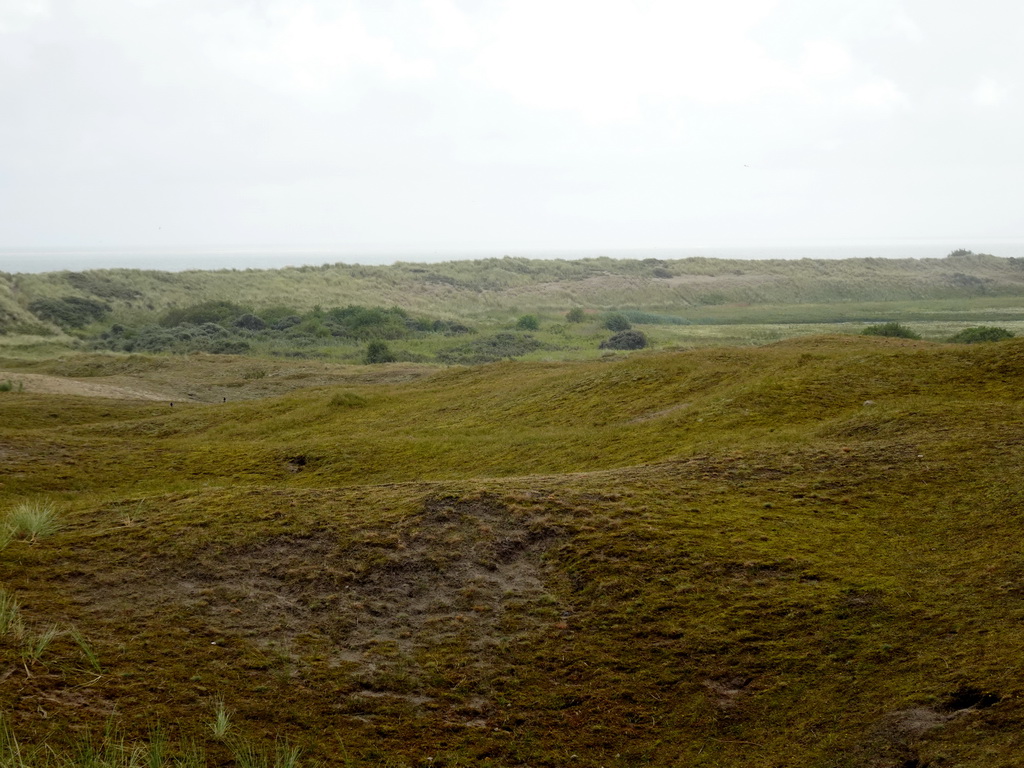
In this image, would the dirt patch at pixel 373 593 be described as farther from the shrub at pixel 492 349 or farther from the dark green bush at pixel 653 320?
the dark green bush at pixel 653 320

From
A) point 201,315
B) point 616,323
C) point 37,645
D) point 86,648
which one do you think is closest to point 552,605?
point 86,648

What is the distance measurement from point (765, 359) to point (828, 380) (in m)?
4.47

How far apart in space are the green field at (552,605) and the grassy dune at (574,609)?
27 mm

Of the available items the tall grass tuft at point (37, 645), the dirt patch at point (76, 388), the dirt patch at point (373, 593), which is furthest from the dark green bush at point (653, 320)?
the tall grass tuft at point (37, 645)

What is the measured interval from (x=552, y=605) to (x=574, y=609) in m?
0.20

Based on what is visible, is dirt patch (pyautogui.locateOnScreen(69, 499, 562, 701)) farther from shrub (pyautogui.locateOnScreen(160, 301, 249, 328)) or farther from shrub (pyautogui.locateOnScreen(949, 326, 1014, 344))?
shrub (pyautogui.locateOnScreen(160, 301, 249, 328))

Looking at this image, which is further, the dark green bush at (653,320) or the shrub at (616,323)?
the dark green bush at (653,320)

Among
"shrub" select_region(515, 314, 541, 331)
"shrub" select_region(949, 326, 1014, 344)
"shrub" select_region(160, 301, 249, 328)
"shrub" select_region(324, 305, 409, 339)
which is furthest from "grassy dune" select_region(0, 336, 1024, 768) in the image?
"shrub" select_region(160, 301, 249, 328)

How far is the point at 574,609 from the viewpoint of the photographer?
8.21 meters

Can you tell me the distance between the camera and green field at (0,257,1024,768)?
6.23 m

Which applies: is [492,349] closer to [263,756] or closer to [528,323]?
[528,323]

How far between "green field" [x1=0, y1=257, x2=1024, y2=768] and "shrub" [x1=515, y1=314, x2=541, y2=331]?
49.7 meters

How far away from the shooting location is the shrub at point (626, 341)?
169 ft

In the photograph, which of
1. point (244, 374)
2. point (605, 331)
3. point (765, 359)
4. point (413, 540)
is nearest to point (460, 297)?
point (605, 331)
